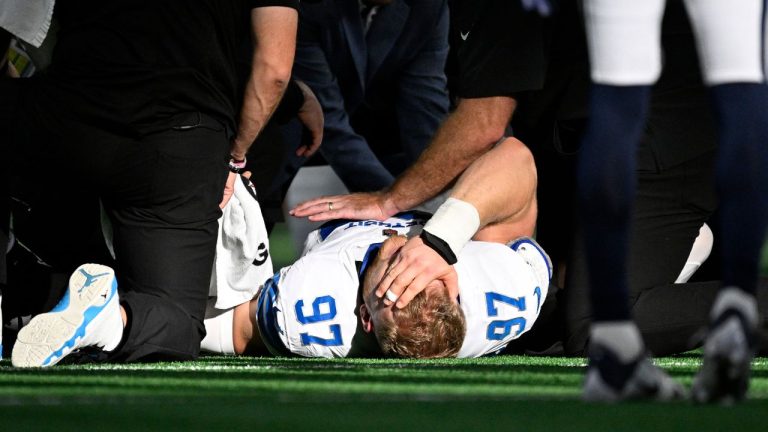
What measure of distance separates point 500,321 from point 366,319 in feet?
1.19

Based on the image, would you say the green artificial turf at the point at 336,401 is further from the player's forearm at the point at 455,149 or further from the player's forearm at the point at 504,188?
the player's forearm at the point at 455,149

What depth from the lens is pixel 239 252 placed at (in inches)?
159

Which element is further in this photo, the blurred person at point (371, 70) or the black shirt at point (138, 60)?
the blurred person at point (371, 70)

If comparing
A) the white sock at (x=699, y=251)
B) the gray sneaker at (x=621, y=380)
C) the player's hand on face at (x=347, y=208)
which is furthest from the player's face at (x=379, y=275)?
the gray sneaker at (x=621, y=380)

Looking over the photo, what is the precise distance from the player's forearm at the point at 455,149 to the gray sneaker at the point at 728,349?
6.68 ft

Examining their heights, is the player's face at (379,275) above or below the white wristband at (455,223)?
below

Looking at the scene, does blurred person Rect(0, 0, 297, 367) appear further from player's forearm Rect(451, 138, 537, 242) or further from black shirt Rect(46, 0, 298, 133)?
player's forearm Rect(451, 138, 537, 242)

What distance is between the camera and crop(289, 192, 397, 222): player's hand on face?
409 cm

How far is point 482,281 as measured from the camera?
11.9 ft

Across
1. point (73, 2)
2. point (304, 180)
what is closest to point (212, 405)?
point (73, 2)

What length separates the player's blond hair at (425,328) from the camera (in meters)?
3.47

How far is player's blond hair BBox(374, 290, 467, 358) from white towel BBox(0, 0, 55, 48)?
3.95 ft

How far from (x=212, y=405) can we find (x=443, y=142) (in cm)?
213

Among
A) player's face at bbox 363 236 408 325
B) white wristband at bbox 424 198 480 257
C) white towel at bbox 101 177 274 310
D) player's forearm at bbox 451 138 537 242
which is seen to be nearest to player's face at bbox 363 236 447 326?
player's face at bbox 363 236 408 325
